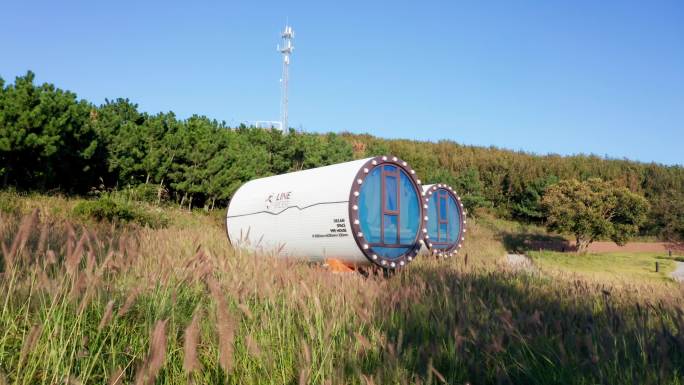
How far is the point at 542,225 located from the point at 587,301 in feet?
108

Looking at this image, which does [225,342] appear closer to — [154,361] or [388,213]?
[154,361]

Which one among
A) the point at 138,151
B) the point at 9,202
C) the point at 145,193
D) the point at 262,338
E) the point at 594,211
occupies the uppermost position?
the point at 138,151

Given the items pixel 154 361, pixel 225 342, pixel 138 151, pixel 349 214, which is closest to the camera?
pixel 154 361

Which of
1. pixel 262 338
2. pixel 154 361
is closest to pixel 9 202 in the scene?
pixel 262 338

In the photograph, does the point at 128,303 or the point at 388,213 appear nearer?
the point at 128,303

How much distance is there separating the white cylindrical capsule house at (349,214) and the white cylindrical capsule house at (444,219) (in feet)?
17.4

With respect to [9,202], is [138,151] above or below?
above

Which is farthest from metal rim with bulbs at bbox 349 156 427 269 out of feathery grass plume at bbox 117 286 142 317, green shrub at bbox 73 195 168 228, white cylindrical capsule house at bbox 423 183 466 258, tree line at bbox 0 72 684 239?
tree line at bbox 0 72 684 239

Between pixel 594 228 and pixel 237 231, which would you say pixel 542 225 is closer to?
pixel 594 228

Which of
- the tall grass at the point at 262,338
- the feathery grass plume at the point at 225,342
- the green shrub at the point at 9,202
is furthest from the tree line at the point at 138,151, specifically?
the feathery grass plume at the point at 225,342

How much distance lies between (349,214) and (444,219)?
25.8 ft

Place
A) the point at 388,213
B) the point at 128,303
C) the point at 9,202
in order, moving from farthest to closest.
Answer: the point at 9,202, the point at 388,213, the point at 128,303

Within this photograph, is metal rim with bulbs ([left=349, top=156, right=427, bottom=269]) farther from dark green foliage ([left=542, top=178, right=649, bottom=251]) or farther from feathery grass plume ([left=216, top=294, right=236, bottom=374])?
dark green foliage ([left=542, top=178, right=649, bottom=251])

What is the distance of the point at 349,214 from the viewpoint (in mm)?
9070
